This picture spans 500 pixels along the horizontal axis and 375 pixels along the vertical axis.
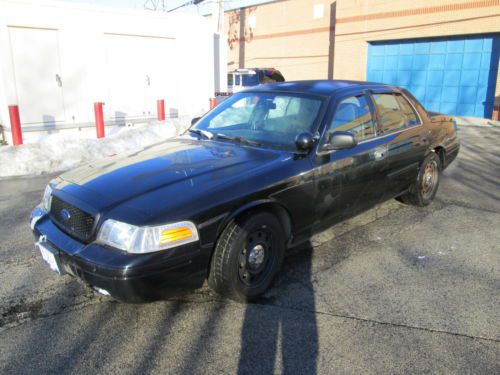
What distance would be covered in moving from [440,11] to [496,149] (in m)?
9.12

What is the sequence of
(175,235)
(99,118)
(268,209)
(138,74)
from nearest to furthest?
(175,235) → (268,209) → (99,118) → (138,74)

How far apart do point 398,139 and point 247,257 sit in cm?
245

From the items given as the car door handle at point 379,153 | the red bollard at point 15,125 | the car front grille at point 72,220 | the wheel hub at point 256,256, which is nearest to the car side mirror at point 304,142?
the wheel hub at point 256,256

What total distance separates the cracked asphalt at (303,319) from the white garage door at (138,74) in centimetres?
857

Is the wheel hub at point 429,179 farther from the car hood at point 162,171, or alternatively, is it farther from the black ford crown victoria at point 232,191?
the car hood at point 162,171

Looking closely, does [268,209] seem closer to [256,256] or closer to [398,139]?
[256,256]

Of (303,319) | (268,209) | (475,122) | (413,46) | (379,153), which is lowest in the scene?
(303,319)

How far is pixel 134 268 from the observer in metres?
2.66

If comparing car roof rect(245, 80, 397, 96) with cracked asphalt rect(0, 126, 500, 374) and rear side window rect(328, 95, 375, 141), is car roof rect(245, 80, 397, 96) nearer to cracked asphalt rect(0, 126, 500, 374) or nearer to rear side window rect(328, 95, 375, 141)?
rear side window rect(328, 95, 375, 141)

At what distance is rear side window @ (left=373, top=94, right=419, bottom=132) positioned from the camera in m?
4.64

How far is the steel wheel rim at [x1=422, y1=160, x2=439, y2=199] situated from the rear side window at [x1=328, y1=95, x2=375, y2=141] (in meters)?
1.52

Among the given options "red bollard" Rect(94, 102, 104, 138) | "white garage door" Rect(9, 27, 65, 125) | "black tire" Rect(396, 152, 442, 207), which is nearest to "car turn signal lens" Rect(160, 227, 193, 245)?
"black tire" Rect(396, 152, 442, 207)

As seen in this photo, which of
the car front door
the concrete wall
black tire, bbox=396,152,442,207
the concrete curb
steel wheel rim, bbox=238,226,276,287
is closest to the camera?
steel wheel rim, bbox=238,226,276,287

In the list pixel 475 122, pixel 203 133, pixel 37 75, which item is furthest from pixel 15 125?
pixel 475 122
